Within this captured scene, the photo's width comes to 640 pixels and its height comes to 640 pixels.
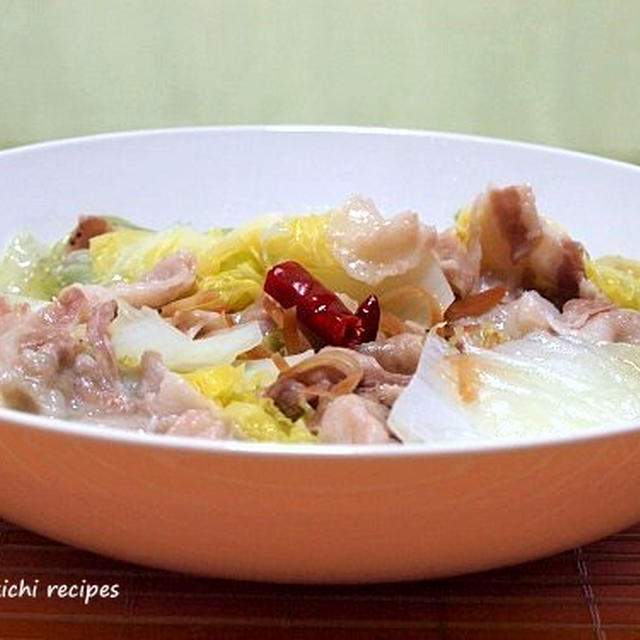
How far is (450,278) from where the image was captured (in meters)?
1.19

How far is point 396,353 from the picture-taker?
3.44ft

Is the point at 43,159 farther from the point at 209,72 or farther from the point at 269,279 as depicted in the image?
the point at 209,72

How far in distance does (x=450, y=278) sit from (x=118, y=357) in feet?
1.20

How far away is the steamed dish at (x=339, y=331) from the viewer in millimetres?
920

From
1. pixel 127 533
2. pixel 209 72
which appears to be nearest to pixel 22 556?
pixel 127 533

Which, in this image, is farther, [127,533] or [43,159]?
[43,159]

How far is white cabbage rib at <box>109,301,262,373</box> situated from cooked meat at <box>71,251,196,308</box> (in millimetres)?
68

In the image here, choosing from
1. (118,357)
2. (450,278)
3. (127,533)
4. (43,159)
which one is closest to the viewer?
(127,533)

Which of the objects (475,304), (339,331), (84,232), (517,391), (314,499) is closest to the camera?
(314,499)

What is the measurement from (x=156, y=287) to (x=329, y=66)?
4.77ft

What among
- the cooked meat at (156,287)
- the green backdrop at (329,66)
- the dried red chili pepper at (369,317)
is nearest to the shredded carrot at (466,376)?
the dried red chili pepper at (369,317)

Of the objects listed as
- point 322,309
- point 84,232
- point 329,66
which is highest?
point 322,309

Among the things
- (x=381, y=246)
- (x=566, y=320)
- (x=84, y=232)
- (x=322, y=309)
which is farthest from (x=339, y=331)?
(x=84, y=232)

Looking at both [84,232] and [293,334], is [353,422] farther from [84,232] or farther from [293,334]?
[84,232]
